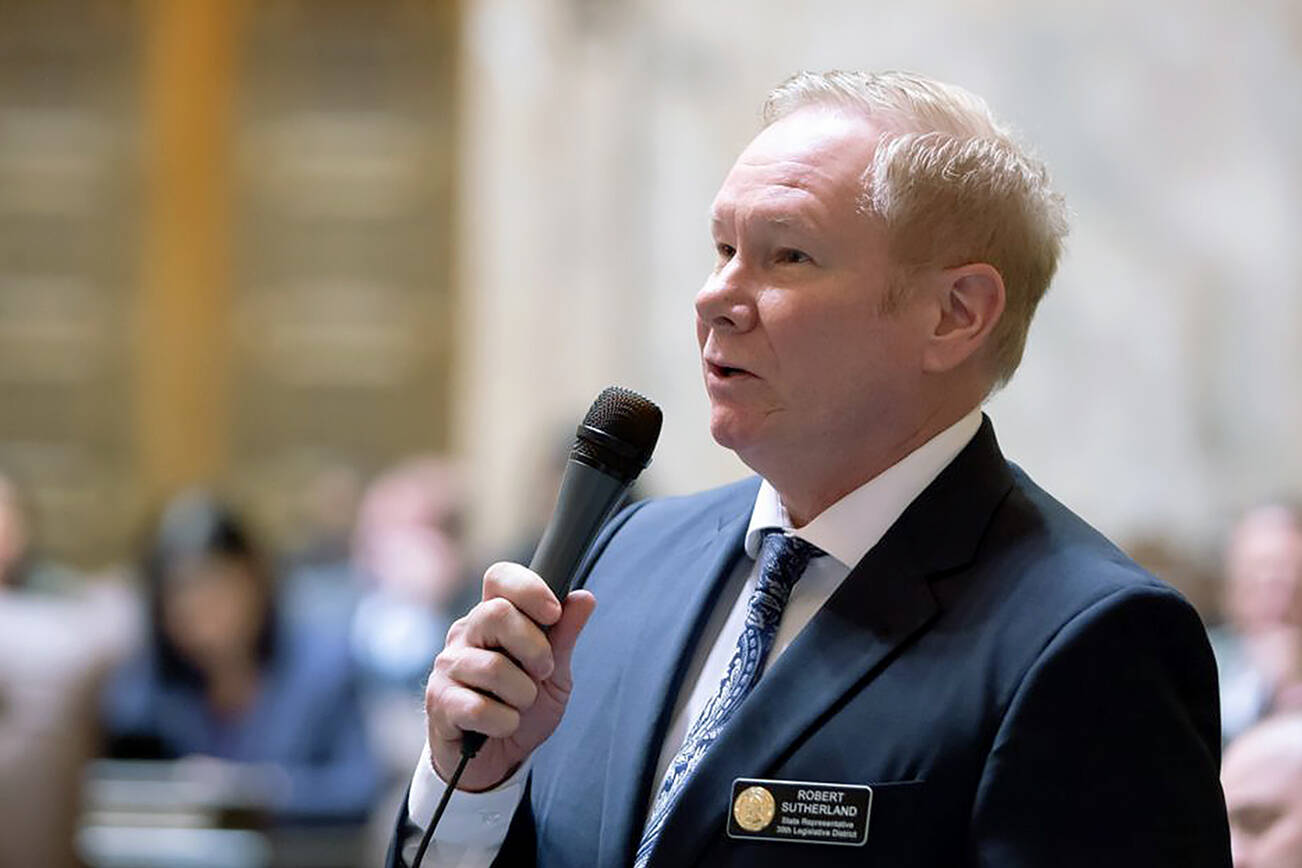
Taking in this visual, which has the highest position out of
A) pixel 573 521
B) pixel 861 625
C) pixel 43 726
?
pixel 573 521

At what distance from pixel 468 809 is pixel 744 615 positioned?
40cm

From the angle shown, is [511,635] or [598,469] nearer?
[511,635]

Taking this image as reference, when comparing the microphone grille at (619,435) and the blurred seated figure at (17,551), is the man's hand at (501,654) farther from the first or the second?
the blurred seated figure at (17,551)

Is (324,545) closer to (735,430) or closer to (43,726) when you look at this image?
(43,726)

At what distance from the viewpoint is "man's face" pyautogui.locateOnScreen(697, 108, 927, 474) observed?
239cm

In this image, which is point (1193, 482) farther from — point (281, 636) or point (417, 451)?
point (417, 451)

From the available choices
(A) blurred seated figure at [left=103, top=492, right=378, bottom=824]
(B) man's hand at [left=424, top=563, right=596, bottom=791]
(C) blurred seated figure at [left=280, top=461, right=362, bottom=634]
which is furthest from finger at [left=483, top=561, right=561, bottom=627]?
(C) blurred seated figure at [left=280, top=461, right=362, bottom=634]

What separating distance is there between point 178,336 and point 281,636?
5692 millimetres

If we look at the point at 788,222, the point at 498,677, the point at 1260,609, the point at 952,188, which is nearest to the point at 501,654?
the point at 498,677

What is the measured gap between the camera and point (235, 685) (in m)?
7.35

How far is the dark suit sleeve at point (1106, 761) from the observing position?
216 cm

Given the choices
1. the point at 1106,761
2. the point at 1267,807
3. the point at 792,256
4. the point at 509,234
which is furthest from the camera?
the point at 509,234

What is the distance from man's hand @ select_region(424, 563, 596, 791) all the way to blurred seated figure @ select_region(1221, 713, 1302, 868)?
1287 millimetres

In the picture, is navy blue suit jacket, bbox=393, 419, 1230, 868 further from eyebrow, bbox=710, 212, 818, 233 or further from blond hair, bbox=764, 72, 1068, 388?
eyebrow, bbox=710, 212, 818, 233
